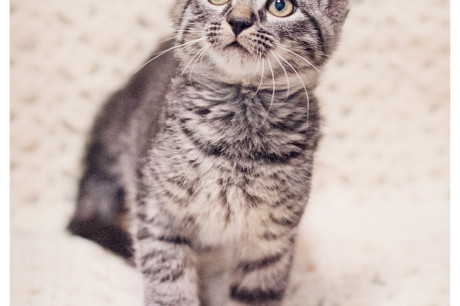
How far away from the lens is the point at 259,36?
795 millimetres

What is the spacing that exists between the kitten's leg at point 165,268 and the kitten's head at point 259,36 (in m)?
0.35

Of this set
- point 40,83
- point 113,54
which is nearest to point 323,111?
point 113,54

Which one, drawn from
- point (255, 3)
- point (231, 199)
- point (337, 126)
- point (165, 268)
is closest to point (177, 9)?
point (255, 3)

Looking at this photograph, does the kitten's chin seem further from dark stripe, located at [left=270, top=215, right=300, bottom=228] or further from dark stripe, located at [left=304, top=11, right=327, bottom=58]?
dark stripe, located at [left=270, top=215, right=300, bottom=228]

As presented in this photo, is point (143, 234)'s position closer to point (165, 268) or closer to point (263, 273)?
point (165, 268)

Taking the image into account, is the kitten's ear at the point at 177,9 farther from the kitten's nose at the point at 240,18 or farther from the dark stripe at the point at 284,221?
the dark stripe at the point at 284,221

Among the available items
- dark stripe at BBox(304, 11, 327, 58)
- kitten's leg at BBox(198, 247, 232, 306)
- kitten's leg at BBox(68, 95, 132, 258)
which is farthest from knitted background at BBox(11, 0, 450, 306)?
dark stripe at BBox(304, 11, 327, 58)

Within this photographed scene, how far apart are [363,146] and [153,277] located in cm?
92

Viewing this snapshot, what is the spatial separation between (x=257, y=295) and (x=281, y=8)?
59cm

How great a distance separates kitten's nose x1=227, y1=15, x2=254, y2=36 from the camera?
2.55 feet

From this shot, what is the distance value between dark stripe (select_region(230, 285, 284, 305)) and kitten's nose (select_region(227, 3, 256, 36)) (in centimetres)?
55

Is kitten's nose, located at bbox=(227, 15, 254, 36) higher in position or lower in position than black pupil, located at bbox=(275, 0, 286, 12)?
lower

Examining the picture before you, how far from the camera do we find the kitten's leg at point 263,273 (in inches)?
39.2
